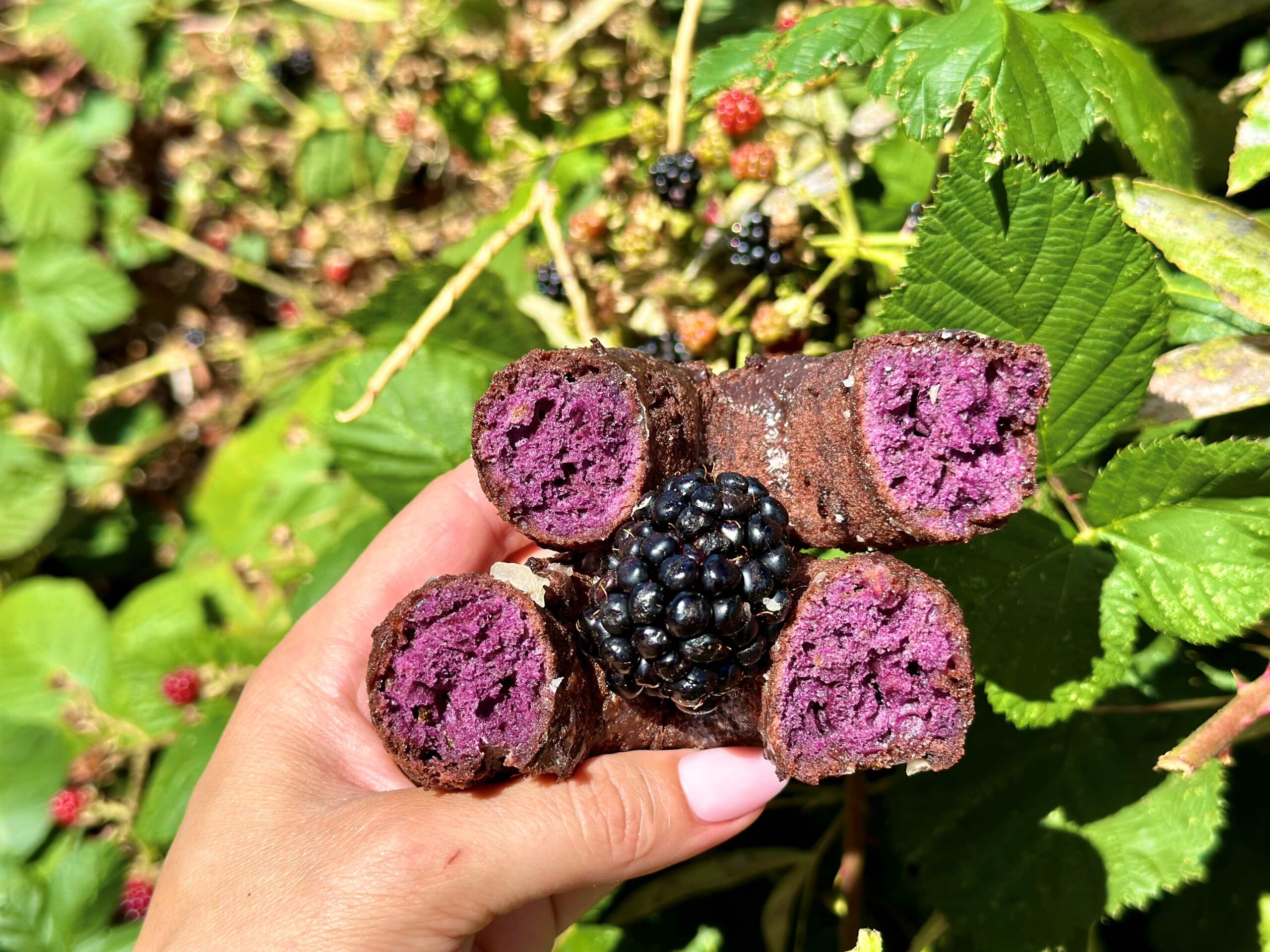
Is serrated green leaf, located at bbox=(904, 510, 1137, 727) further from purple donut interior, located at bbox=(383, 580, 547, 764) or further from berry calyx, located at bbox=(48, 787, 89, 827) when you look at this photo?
berry calyx, located at bbox=(48, 787, 89, 827)

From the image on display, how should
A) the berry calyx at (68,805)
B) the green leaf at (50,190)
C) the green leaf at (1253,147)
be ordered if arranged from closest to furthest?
the green leaf at (1253,147)
the berry calyx at (68,805)
the green leaf at (50,190)

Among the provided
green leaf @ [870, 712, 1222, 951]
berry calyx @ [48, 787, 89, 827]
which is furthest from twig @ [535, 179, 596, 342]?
berry calyx @ [48, 787, 89, 827]

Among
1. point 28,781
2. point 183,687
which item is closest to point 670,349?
point 183,687

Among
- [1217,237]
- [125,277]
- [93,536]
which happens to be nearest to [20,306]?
[125,277]

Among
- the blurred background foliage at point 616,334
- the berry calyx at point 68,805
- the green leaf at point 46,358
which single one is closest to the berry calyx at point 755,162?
the blurred background foliage at point 616,334

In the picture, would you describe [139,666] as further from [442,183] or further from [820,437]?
[820,437]

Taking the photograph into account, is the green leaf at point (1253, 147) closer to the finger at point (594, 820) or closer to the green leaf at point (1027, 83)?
the green leaf at point (1027, 83)
